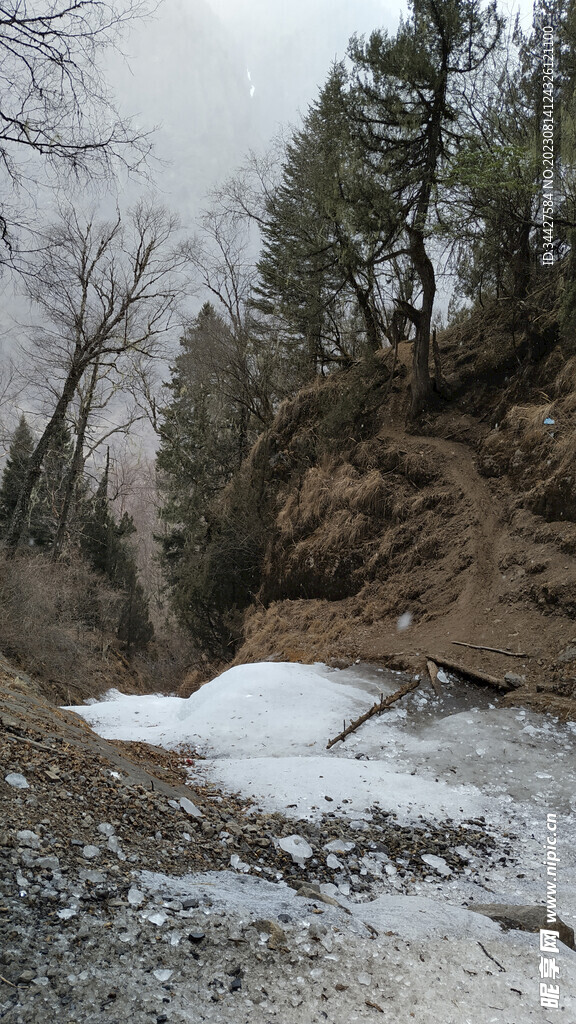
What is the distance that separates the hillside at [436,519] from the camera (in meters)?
8.80

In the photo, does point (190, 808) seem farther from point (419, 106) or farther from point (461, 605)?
point (419, 106)

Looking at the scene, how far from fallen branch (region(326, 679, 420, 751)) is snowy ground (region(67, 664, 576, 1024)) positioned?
0.36 feet

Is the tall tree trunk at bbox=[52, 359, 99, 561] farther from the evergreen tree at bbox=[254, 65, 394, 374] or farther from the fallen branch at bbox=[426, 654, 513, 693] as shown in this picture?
the fallen branch at bbox=[426, 654, 513, 693]

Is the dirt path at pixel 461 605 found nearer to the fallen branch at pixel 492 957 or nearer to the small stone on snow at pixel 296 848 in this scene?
the small stone on snow at pixel 296 848

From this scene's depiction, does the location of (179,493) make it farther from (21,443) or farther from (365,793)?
(365,793)

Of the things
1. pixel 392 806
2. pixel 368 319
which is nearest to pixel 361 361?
pixel 368 319

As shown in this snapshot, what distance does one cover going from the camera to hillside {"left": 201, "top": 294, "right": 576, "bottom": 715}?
8.80 metres

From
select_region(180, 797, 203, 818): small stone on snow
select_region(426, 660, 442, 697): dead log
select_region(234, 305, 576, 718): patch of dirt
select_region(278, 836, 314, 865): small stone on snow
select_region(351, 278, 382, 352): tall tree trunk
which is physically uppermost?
select_region(351, 278, 382, 352): tall tree trunk

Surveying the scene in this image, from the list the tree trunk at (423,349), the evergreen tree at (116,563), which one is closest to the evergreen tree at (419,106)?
the tree trunk at (423,349)

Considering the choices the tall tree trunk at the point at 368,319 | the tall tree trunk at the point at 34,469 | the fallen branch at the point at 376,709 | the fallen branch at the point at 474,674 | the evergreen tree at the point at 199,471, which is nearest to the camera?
the fallen branch at the point at 376,709

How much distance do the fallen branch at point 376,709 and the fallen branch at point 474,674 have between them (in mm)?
464

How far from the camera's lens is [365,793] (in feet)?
17.1

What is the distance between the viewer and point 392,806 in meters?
5.05

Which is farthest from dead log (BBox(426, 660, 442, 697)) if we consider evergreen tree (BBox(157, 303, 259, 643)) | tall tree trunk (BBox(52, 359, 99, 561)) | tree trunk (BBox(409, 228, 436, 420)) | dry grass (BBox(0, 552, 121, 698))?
tall tree trunk (BBox(52, 359, 99, 561))
